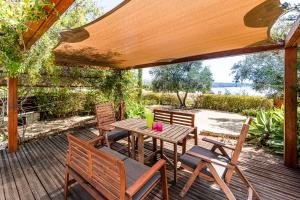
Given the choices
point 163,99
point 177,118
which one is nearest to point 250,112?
point 163,99

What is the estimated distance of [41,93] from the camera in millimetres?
6578

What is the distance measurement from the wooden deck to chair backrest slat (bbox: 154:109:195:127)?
1.07 m

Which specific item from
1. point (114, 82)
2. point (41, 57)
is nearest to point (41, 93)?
point (114, 82)

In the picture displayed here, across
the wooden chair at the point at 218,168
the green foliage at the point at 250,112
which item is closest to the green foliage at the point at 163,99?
the green foliage at the point at 250,112

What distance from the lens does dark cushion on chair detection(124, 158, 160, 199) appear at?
182 cm

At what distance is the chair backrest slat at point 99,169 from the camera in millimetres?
1556

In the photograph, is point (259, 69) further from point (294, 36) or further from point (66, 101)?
point (66, 101)

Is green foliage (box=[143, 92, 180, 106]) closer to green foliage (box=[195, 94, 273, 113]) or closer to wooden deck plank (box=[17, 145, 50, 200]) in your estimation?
green foliage (box=[195, 94, 273, 113])

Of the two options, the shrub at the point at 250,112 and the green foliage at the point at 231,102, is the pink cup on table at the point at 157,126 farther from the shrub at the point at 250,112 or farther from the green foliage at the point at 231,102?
the green foliage at the point at 231,102

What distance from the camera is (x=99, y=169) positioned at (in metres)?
1.79

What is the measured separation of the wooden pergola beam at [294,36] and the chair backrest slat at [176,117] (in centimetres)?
207

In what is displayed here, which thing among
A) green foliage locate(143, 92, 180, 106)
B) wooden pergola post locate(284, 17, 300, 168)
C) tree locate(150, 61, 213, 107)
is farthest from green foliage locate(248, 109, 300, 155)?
green foliage locate(143, 92, 180, 106)

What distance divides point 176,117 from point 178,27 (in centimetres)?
199

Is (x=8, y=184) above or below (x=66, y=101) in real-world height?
below
